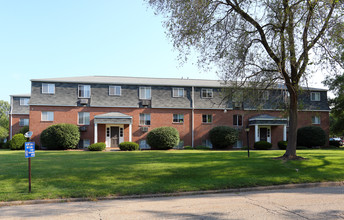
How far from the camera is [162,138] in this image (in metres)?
28.0

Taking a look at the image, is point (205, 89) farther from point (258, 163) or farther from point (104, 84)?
point (258, 163)

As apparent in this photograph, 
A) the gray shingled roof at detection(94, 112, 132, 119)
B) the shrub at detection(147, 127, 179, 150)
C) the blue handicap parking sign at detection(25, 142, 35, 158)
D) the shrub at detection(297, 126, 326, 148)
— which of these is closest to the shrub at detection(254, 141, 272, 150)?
the shrub at detection(297, 126, 326, 148)

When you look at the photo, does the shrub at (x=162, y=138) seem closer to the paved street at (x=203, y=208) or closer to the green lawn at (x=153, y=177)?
the green lawn at (x=153, y=177)

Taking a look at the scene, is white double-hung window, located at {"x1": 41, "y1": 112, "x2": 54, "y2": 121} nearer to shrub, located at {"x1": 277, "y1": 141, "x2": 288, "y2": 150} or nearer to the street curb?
the street curb

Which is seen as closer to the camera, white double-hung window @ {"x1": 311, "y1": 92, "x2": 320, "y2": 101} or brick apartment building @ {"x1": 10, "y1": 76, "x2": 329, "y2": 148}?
brick apartment building @ {"x1": 10, "y1": 76, "x2": 329, "y2": 148}

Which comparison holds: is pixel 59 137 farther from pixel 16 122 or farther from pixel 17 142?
pixel 16 122

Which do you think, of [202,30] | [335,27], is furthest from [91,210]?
[335,27]

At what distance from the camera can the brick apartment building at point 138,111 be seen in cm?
2973

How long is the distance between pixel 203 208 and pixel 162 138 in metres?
20.8

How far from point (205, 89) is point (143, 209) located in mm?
26711

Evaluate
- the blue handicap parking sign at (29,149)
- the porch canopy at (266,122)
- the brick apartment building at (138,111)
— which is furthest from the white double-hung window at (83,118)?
the blue handicap parking sign at (29,149)

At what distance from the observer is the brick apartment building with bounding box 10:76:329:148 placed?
2973 centimetres

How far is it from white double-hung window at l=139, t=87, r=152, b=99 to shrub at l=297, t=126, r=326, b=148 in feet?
57.0

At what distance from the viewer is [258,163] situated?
1386 cm
